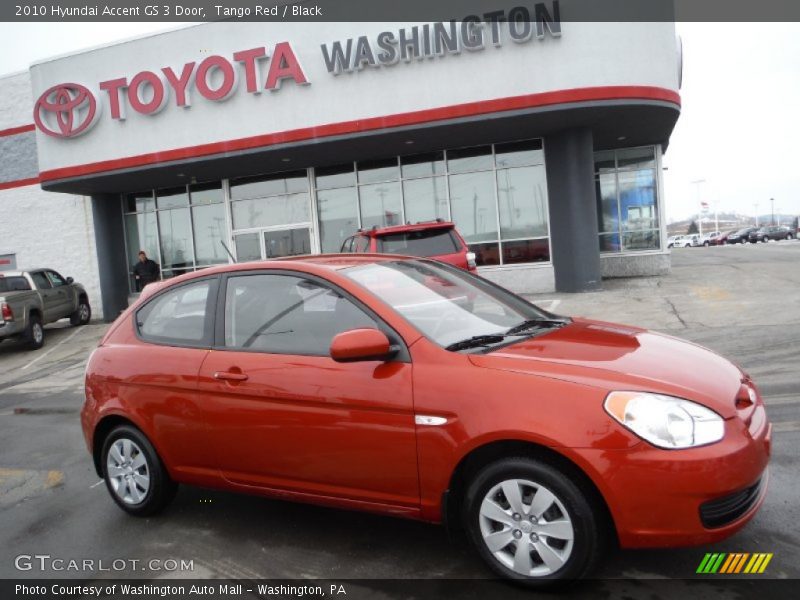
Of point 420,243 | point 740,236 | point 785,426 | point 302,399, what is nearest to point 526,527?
point 302,399

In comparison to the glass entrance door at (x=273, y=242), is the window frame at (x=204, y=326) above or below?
below

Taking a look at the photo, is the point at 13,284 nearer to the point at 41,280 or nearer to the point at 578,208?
the point at 41,280

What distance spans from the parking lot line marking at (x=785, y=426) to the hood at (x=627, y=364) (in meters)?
1.95

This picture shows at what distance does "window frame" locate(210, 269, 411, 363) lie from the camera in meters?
3.38

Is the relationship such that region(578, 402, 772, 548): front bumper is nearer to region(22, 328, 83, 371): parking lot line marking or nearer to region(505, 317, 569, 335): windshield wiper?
region(505, 317, 569, 335): windshield wiper

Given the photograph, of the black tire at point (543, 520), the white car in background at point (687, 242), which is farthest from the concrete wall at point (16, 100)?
the white car in background at point (687, 242)

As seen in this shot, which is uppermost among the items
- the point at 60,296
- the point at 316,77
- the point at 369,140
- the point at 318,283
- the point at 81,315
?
the point at 316,77

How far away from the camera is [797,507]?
12.3 ft

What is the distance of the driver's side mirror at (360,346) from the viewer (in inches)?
128

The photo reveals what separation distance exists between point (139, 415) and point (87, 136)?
15692 mm

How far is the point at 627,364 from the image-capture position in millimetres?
3189

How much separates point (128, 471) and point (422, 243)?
6823 millimetres

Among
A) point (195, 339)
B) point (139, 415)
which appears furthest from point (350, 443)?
point (139, 415)

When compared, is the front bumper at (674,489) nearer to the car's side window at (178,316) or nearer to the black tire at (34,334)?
the car's side window at (178,316)
